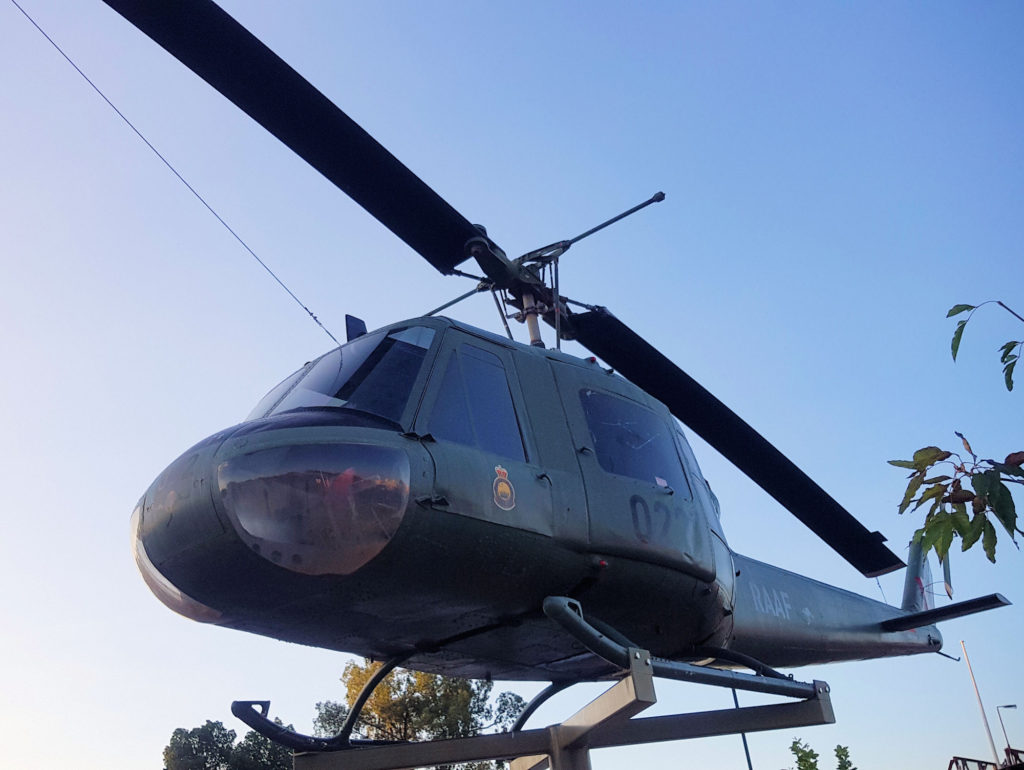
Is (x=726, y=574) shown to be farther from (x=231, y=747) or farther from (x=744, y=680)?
(x=231, y=747)

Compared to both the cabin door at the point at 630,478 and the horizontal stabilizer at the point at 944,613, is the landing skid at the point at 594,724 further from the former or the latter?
the horizontal stabilizer at the point at 944,613

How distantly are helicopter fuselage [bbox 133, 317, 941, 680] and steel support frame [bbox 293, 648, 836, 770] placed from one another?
415 millimetres

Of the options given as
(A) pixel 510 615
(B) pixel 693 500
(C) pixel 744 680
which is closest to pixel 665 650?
(C) pixel 744 680

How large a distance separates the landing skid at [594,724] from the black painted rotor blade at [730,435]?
245 centimetres

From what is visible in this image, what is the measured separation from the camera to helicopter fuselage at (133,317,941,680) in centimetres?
409

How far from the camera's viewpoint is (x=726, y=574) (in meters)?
5.95

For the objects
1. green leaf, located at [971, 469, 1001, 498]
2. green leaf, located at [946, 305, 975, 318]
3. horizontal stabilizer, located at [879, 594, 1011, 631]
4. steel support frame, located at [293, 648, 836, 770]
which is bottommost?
steel support frame, located at [293, 648, 836, 770]

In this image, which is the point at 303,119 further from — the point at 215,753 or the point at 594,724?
the point at 215,753

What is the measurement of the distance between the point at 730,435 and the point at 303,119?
4527 mm

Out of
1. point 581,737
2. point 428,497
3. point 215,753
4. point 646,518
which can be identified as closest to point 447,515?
point 428,497

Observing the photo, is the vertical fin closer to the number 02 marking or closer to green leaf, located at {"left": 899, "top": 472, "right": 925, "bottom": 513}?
the number 02 marking

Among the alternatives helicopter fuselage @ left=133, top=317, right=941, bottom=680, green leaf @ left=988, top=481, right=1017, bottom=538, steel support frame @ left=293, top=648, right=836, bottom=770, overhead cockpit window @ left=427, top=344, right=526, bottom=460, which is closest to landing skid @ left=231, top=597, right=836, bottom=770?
steel support frame @ left=293, top=648, right=836, bottom=770

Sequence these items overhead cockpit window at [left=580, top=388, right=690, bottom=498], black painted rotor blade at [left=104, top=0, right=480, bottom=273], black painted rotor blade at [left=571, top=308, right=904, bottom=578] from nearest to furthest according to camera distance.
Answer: black painted rotor blade at [left=104, top=0, right=480, bottom=273], overhead cockpit window at [left=580, top=388, right=690, bottom=498], black painted rotor blade at [left=571, top=308, right=904, bottom=578]

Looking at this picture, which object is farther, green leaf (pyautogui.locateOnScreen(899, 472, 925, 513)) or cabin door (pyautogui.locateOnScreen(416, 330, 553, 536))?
cabin door (pyautogui.locateOnScreen(416, 330, 553, 536))
